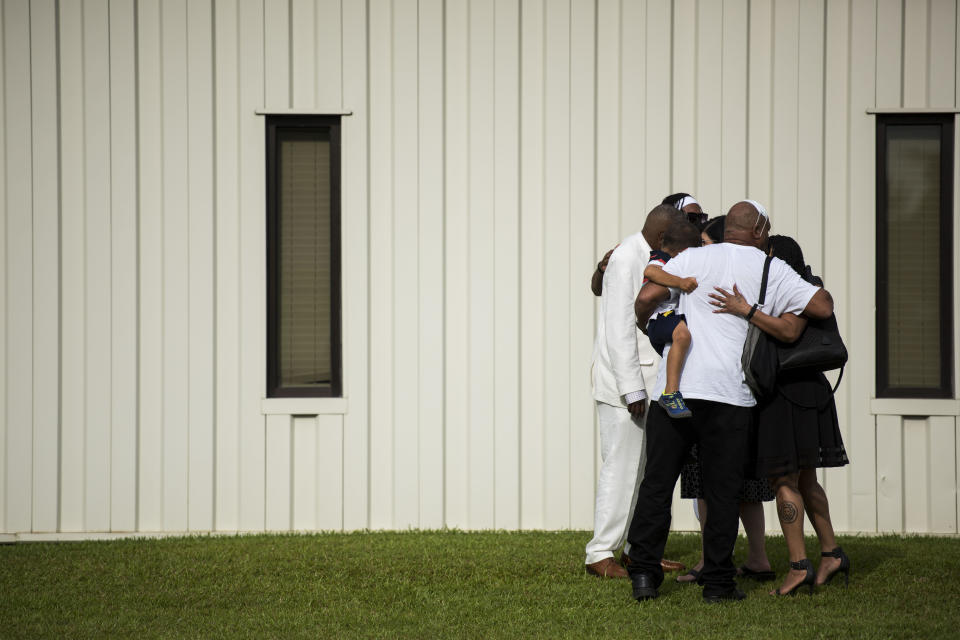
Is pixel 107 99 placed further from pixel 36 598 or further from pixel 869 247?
pixel 869 247

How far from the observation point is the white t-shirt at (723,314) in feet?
14.8

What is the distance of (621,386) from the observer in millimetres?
5004

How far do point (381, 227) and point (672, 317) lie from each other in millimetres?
2776

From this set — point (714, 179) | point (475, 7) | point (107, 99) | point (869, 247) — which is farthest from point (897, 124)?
point (107, 99)

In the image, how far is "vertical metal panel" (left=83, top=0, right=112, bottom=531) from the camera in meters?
6.76

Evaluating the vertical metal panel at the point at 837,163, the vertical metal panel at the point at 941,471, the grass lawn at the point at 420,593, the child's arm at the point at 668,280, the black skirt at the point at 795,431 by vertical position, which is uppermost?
the vertical metal panel at the point at 837,163

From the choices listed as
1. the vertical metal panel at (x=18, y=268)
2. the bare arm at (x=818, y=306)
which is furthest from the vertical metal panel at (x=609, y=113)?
the vertical metal panel at (x=18, y=268)

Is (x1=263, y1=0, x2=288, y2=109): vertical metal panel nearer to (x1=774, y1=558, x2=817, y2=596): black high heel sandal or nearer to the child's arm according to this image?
the child's arm

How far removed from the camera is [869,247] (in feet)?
22.2

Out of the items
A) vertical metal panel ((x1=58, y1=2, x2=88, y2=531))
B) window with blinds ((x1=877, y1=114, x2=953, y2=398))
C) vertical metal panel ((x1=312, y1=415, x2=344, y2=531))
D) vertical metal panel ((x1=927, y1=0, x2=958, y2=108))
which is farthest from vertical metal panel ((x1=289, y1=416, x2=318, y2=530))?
vertical metal panel ((x1=927, y1=0, x2=958, y2=108))

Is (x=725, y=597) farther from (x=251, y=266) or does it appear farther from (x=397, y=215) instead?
(x=251, y=266)

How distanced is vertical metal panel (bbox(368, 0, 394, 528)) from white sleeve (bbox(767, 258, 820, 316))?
299 cm

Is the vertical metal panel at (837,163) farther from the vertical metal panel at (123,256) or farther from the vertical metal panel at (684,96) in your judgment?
the vertical metal panel at (123,256)

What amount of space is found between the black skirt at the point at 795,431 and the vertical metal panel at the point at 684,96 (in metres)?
2.42
